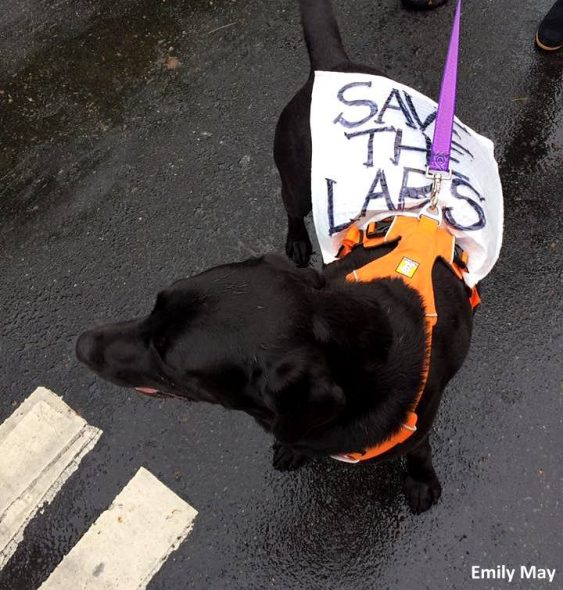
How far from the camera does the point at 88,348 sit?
2.02 meters

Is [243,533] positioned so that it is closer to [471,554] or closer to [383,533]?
[383,533]

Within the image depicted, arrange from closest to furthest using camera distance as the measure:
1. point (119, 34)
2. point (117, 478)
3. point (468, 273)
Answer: point (468, 273) < point (117, 478) < point (119, 34)

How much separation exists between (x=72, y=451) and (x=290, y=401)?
1.56m

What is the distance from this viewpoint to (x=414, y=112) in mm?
2174

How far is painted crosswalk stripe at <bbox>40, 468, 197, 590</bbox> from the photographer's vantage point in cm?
240

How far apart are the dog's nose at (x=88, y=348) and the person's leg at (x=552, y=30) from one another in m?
3.18

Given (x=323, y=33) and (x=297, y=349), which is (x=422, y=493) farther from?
(x=323, y=33)

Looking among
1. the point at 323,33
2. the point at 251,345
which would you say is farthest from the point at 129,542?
the point at 323,33

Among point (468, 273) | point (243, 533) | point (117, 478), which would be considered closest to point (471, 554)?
point (243, 533)

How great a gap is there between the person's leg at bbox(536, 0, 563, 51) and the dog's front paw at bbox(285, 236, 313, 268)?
197 centimetres

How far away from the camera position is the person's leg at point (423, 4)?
3.61 meters

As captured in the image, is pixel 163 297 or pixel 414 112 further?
pixel 414 112

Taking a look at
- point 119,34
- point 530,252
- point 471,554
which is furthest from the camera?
point 119,34

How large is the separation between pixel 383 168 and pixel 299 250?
1054 mm
